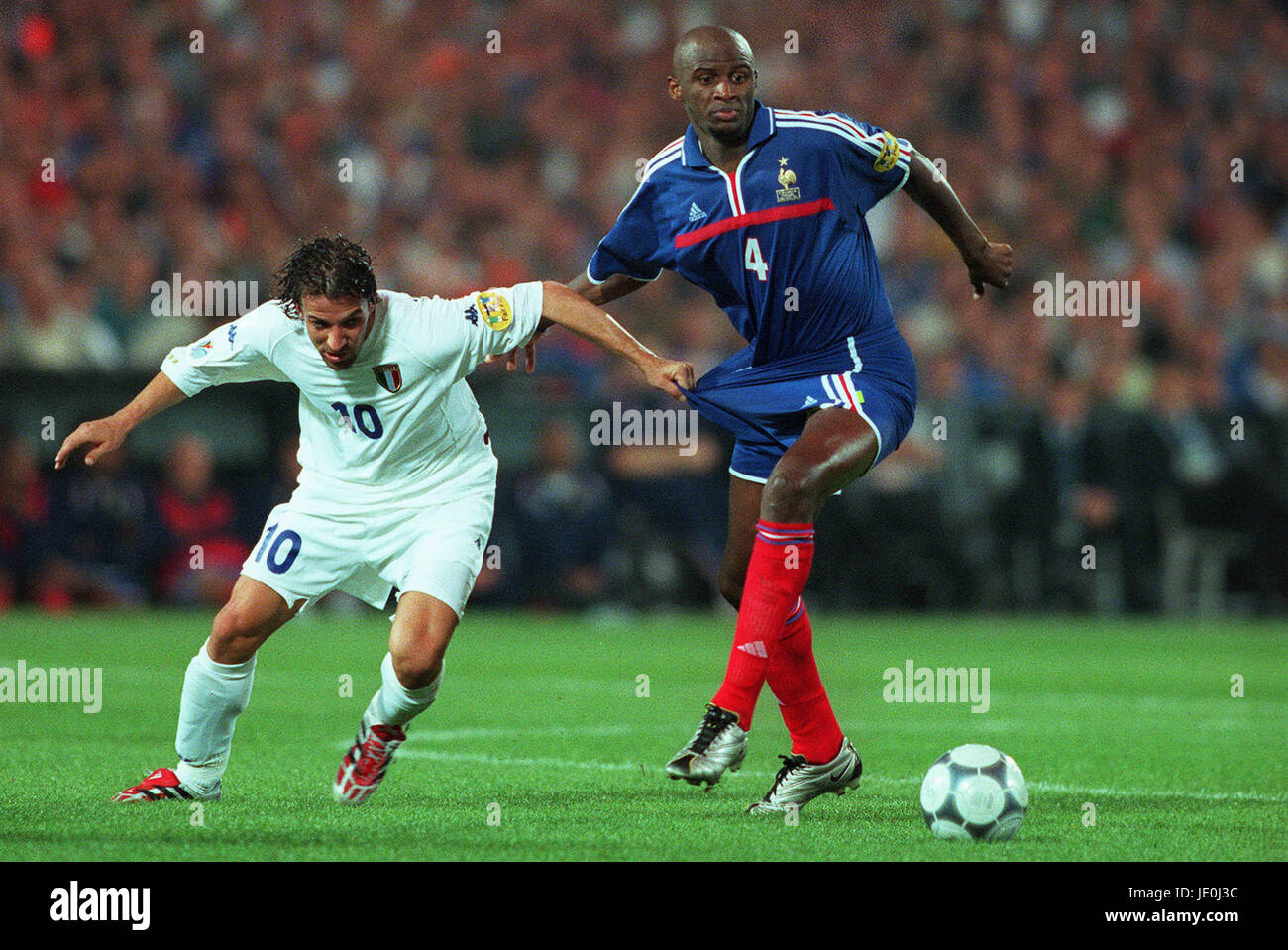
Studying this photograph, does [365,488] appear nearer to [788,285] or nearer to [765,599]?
[765,599]

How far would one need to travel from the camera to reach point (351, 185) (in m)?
16.6

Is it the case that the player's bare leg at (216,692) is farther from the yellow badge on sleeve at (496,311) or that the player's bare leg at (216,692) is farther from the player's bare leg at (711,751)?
the player's bare leg at (711,751)

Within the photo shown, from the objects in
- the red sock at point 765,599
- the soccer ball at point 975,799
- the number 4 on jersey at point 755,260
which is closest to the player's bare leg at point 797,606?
the red sock at point 765,599

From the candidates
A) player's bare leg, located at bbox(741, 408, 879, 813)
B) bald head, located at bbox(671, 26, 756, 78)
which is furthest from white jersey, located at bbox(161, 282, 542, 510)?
player's bare leg, located at bbox(741, 408, 879, 813)

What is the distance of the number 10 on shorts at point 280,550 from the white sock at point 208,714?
329 millimetres

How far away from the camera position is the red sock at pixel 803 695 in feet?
20.0

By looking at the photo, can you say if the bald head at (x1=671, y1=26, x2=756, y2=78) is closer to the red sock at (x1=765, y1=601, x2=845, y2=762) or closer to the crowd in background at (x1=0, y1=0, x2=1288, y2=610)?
the red sock at (x1=765, y1=601, x2=845, y2=762)

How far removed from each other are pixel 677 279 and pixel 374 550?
1059cm

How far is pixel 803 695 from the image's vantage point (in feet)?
20.3

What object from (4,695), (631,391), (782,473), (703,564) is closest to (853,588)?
(703,564)

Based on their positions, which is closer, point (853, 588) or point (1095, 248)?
point (853, 588)

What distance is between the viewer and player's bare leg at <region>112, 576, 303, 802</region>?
5883 millimetres

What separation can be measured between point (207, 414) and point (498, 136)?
458 cm

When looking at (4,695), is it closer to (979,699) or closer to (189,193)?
(979,699)
